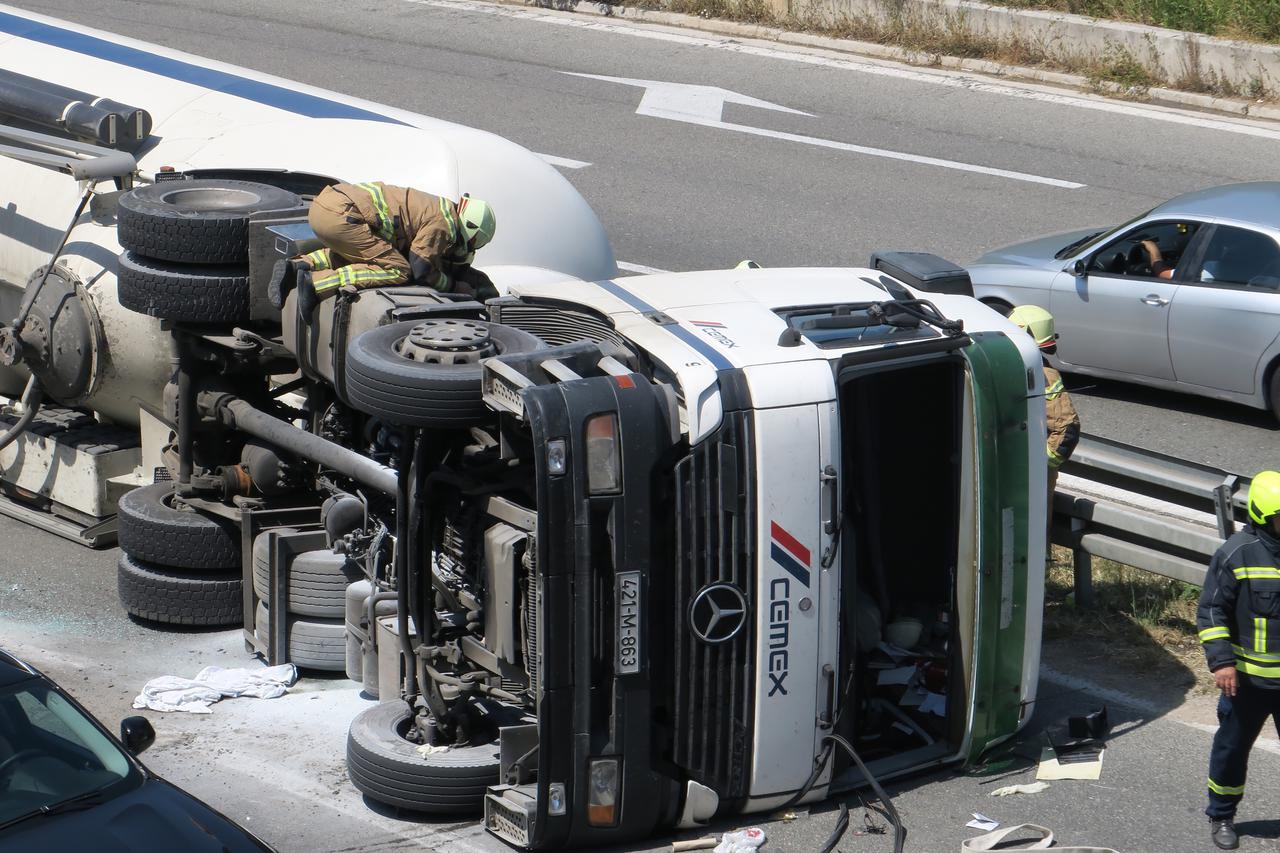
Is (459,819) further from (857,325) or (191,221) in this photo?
(191,221)

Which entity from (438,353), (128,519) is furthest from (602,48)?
(438,353)

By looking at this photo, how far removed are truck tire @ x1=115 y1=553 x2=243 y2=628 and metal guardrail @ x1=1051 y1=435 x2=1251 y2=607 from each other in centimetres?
414

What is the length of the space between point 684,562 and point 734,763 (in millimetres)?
836

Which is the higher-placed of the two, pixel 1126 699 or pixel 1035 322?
pixel 1035 322

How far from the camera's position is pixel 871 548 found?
7.21 m

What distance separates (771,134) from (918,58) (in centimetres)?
317

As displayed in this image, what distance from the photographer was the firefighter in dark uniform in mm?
6188

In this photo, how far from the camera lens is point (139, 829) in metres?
5.36

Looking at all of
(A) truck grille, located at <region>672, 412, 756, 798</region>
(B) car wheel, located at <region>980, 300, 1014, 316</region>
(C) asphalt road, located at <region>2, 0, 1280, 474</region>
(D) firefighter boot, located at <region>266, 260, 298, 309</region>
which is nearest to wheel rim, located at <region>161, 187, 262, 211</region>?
(D) firefighter boot, located at <region>266, 260, 298, 309</region>

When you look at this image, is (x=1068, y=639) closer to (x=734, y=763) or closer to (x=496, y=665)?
(x=734, y=763)

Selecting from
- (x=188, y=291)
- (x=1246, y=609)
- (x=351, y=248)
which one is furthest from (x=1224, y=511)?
(x=188, y=291)

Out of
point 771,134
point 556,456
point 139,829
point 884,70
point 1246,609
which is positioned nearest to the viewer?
point 139,829

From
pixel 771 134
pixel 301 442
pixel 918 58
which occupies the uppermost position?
pixel 918 58

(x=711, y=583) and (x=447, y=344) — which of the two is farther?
(x=447, y=344)
